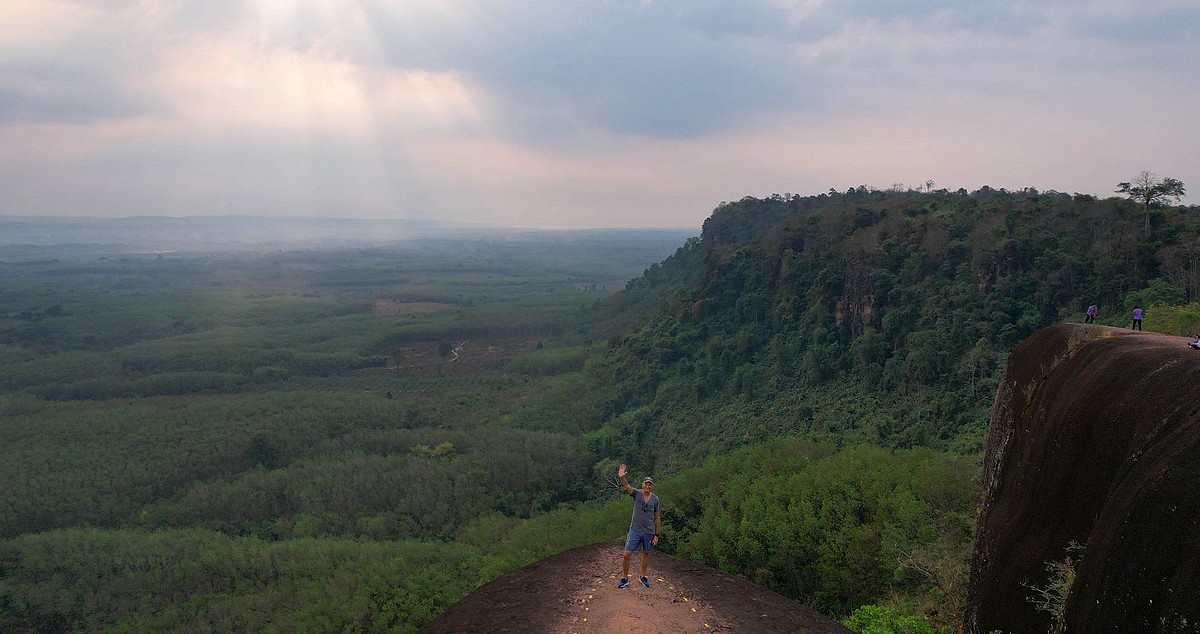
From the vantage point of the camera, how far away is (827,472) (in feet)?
68.7

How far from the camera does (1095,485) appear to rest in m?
8.57

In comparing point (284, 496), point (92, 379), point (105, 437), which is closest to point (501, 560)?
point (284, 496)

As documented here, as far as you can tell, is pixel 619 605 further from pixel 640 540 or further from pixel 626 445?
pixel 626 445

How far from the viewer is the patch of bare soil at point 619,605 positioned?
11.2 metres

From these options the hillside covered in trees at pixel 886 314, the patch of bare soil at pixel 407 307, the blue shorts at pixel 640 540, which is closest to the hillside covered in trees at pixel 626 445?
the hillside covered in trees at pixel 886 314

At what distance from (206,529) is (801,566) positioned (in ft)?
104

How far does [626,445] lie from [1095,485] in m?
33.1

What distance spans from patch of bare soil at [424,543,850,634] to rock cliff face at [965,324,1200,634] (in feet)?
12.3

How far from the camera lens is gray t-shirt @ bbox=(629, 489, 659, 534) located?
10.9 meters

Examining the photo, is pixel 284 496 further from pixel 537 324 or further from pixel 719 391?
pixel 537 324

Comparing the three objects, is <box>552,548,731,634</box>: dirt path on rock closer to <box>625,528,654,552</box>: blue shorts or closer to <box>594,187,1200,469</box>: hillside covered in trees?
<box>625,528,654,552</box>: blue shorts

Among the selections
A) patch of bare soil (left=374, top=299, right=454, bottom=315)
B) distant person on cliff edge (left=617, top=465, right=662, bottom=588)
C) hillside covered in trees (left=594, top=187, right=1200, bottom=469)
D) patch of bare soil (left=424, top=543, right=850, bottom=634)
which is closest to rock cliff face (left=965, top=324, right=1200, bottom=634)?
patch of bare soil (left=424, top=543, right=850, bottom=634)

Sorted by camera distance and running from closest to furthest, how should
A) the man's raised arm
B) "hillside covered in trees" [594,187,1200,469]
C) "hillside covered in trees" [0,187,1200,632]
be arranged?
the man's raised arm
"hillside covered in trees" [0,187,1200,632]
"hillside covered in trees" [594,187,1200,469]

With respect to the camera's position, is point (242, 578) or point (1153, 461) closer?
point (1153, 461)
